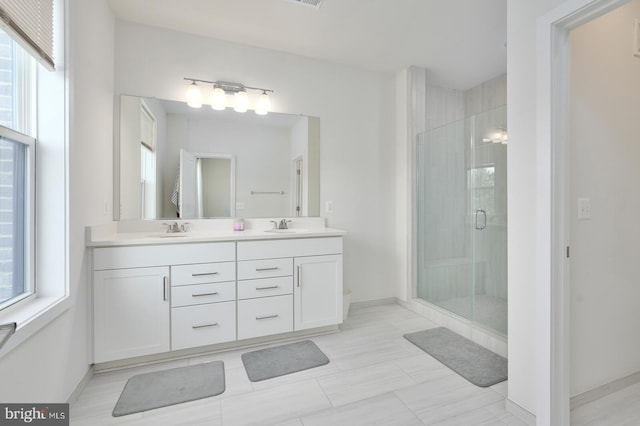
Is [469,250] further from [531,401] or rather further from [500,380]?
[531,401]

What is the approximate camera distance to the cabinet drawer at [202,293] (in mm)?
2094

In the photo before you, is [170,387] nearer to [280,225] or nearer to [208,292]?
[208,292]

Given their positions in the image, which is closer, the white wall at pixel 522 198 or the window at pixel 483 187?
the white wall at pixel 522 198

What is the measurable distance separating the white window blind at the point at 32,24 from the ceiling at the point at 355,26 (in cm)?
96

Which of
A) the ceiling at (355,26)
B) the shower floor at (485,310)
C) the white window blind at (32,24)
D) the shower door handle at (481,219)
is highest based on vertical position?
the ceiling at (355,26)

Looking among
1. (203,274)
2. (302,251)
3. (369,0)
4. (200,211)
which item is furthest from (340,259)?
(369,0)

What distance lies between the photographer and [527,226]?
60.2 inches

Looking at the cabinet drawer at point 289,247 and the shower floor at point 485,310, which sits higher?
the cabinet drawer at point 289,247

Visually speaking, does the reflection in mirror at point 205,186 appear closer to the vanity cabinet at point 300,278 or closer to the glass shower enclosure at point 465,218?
the vanity cabinet at point 300,278

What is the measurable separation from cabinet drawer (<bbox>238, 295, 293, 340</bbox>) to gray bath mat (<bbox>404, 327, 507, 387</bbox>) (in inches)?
41.4
